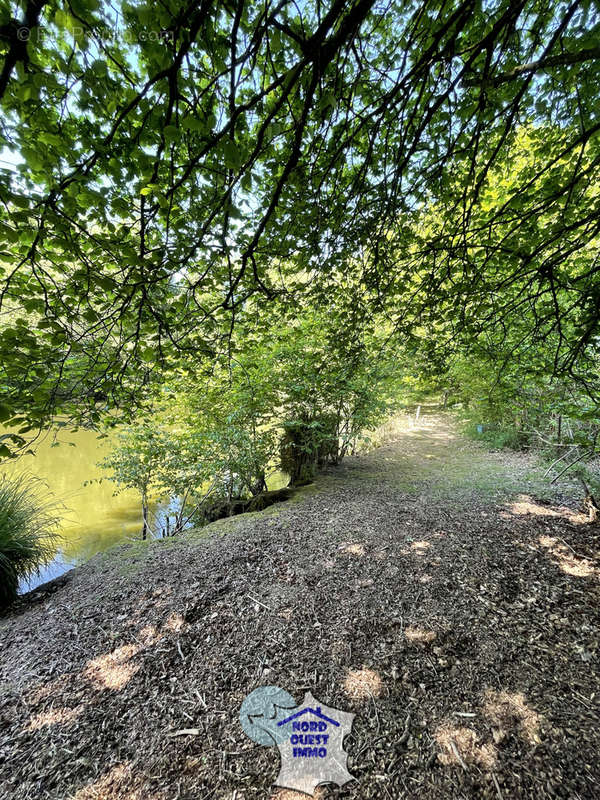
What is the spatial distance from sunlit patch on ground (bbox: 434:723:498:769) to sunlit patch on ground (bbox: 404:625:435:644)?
0.47 m

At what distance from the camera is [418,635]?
73.6 inches

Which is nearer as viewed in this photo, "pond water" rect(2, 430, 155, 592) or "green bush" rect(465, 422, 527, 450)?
"pond water" rect(2, 430, 155, 592)

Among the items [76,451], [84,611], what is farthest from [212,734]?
[76,451]

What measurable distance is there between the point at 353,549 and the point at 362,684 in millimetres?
1361

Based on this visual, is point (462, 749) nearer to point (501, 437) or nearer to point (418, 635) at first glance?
point (418, 635)

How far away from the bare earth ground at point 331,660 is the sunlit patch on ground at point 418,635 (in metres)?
0.01

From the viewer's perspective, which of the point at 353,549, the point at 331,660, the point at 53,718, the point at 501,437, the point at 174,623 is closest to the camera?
the point at 53,718

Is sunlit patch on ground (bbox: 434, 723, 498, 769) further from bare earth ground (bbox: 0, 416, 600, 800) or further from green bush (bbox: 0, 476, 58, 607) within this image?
green bush (bbox: 0, 476, 58, 607)

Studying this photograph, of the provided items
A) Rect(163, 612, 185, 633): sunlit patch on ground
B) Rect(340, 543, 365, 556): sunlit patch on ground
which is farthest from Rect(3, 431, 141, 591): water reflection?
Rect(340, 543, 365, 556): sunlit patch on ground

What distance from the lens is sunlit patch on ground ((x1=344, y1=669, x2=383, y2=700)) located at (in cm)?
154

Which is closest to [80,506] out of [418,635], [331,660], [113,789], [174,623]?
[174,623]

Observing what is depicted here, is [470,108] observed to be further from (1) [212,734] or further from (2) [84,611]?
(2) [84,611]

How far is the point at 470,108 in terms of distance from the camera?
2.03m

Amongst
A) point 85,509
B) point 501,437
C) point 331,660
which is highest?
point 501,437
